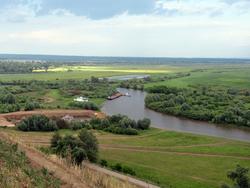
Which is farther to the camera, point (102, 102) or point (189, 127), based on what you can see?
point (102, 102)

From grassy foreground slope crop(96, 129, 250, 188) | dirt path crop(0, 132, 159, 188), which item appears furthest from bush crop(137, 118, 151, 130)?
dirt path crop(0, 132, 159, 188)

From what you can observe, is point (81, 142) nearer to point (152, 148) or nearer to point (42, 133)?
point (152, 148)

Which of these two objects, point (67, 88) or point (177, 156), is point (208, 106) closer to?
point (177, 156)

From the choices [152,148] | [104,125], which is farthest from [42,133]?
[152,148]

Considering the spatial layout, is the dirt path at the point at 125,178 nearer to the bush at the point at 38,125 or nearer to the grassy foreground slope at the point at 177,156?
the grassy foreground slope at the point at 177,156

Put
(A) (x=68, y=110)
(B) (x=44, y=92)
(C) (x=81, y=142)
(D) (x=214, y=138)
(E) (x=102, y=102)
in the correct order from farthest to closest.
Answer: (B) (x=44, y=92)
(E) (x=102, y=102)
(A) (x=68, y=110)
(D) (x=214, y=138)
(C) (x=81, y=142)
